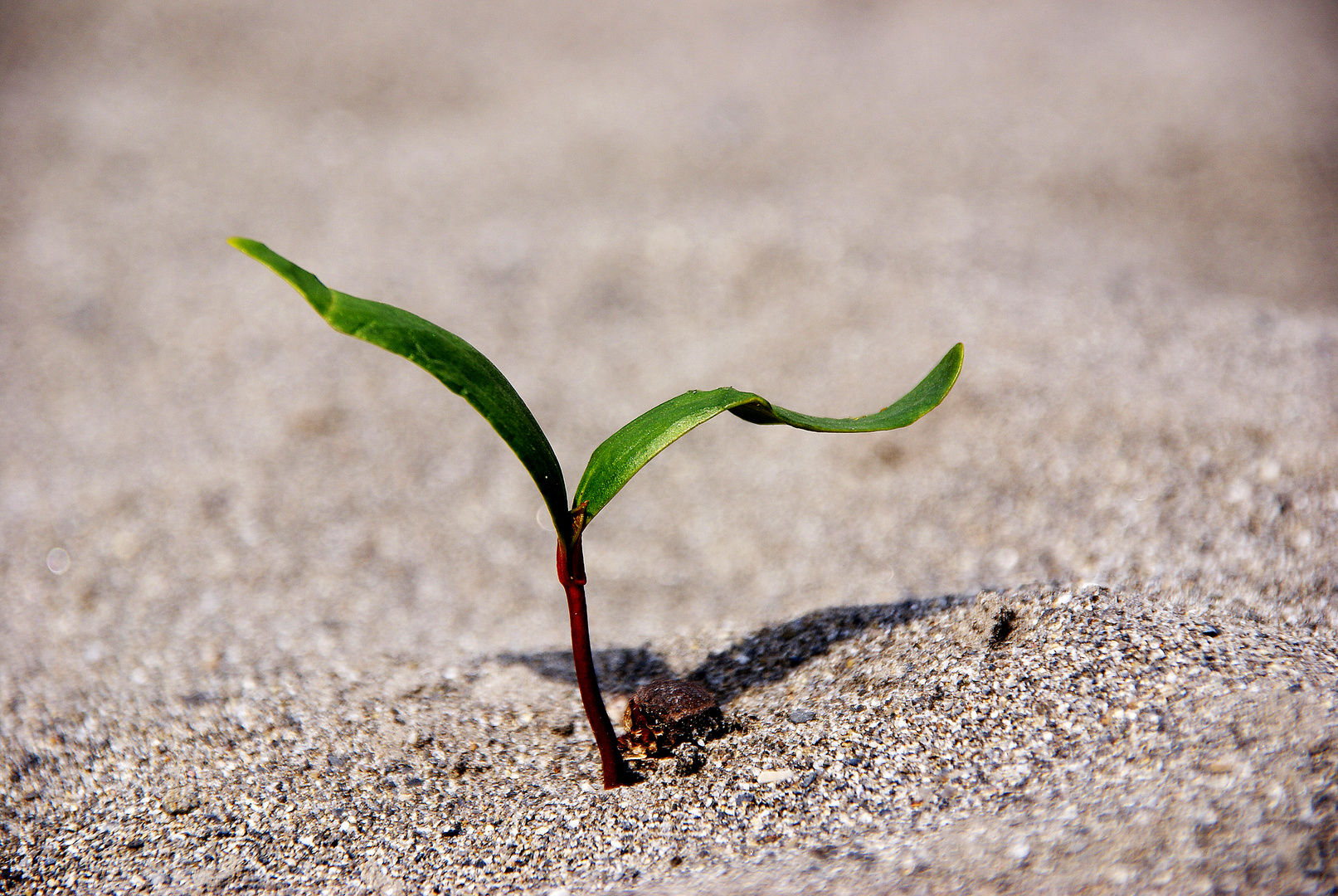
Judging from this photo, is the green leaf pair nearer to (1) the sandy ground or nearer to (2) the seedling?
(2) the seedling

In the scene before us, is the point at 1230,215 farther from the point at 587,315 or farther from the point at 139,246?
the point at 139,246

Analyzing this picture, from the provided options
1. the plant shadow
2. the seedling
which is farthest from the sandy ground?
the seedling

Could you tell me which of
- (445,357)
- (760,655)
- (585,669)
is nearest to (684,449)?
(760,655)

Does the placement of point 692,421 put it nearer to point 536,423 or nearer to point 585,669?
point 536,423

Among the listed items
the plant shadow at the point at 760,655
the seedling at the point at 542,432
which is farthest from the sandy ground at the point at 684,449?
the seedling at the point at 542,432

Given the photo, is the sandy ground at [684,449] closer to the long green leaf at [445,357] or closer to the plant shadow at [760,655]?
the plant shadow at [760,655]

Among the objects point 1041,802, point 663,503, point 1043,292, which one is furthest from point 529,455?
point 1043,292
